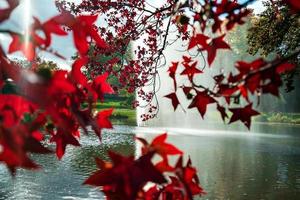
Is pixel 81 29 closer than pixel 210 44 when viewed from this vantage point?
Yes

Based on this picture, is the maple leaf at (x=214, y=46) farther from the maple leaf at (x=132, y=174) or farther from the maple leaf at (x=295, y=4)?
the maple leaf at (x=132, y=174)

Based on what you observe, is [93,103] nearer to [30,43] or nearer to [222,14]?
[30,43]

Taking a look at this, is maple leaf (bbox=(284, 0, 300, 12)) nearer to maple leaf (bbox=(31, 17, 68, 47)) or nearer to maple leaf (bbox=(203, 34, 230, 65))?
maple leaf (bbox=(203, 34, 230, 65))

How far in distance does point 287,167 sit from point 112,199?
45.1ft

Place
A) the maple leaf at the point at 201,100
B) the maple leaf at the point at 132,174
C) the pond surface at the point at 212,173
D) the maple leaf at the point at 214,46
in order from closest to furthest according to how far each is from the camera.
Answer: the maple leaf at the point at 132,174 → the maple leaf at the point at 214,46 → the maple leaf at the point at 201,100 → the pond surface at the point at 212,173

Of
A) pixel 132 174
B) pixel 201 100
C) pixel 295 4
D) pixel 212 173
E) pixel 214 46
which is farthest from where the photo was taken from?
pixel 212 173

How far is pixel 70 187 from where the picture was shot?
9688 mm

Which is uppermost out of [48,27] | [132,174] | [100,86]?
[48,27]

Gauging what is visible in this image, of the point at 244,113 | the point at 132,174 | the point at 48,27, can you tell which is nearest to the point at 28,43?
the point at 48,27

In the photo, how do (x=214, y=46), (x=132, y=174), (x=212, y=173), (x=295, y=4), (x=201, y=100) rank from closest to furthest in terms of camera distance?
(x=132, y=174) → (x=295, y=4) → (x=214, y=46) → (x=201, y=100) → (x=212, y=173)

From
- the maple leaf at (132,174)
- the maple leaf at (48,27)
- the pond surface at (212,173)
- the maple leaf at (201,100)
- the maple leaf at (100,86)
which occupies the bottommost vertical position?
the pond surface at (212,173)

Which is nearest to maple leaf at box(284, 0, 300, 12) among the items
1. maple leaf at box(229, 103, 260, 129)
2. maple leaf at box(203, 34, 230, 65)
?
maple leaf at box(203, 34, 230, 65)

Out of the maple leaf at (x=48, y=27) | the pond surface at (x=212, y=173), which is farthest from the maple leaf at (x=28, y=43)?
the pond surface at (x=212, y=173)

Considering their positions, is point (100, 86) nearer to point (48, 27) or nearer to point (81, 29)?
point (81, 29)
